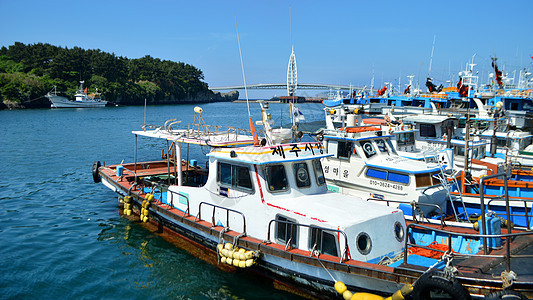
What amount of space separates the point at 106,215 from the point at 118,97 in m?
106

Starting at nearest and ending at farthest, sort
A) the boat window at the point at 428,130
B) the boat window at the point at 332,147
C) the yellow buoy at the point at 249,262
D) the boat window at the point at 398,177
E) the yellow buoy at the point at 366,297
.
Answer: the yellow buoy at the point at 366,297
the yellow buoy at the point at 249,262
the boat window at the point at 398,177
the boat window at the point at 332,147
the boat window at the point at 428,130

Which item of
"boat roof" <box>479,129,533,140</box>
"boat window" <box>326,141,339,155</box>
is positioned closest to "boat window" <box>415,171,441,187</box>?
"boat window" <box>326,141,339,155</box>

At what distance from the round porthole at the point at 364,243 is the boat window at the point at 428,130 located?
14572 mm

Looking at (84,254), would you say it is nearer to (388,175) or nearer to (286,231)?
(286,231)

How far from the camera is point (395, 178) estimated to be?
1415 centimetres

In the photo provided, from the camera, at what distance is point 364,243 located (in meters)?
9.05

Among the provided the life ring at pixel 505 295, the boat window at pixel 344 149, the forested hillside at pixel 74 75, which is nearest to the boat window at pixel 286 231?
the life ring at pixel 505 295

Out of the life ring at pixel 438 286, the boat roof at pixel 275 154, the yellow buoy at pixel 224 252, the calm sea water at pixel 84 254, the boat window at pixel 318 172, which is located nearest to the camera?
the life ring at pixel 438 286

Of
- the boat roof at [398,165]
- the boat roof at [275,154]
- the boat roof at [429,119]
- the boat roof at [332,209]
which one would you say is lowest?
the boat roof at [332,209]

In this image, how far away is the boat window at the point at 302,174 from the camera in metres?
10.8

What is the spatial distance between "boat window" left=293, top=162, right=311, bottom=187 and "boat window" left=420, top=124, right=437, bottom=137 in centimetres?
1337

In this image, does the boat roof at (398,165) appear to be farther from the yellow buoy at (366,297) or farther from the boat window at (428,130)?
the boat window at (428,130)

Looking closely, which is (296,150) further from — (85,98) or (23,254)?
(85,98)

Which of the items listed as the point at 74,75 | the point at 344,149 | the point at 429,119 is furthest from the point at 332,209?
the point at 74,75
